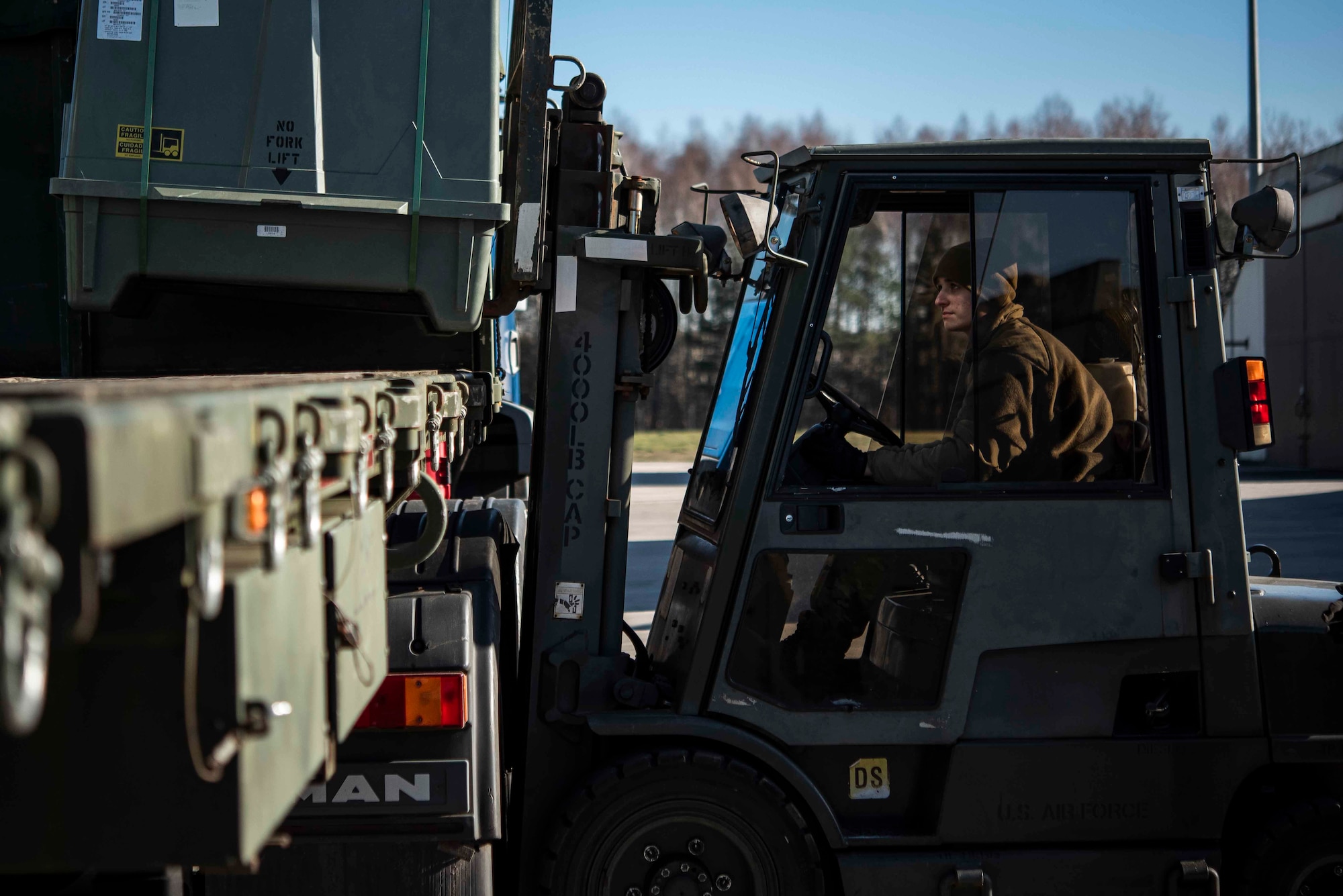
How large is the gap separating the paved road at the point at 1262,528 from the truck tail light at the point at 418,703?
13.6 feet

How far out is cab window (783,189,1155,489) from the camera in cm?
294

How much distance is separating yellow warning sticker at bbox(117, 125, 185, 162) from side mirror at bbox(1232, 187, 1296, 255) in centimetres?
262

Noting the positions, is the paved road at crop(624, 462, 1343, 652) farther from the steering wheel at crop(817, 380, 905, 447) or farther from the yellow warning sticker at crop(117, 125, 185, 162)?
the yellow warning sticker at crop(117, 125, 185, 162)

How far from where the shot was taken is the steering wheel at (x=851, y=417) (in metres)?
3.13

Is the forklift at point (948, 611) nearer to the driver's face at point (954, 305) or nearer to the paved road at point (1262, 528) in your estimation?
the driver's face at point (954, 305)

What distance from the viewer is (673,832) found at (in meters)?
2.90

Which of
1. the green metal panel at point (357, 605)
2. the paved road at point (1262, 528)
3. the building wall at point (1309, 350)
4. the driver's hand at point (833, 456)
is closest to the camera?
the green metal panel at point (357, 605)

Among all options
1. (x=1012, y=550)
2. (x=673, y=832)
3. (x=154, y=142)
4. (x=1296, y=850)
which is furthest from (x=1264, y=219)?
(x=154, y=142)

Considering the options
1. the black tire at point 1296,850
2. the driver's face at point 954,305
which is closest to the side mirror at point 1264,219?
the driver's face at point 954,305

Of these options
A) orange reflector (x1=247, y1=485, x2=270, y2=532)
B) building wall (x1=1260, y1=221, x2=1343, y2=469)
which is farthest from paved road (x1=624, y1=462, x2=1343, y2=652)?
orange reflector (x1=247, y1=485, x2=270, y2=532)

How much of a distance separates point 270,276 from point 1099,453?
216 cm

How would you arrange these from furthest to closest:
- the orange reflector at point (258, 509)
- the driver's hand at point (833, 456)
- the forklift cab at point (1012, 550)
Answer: the driver's hand at point (833, 456) → the forklift cab at point (1012, 550) → the orange reflector at point (258, 509)

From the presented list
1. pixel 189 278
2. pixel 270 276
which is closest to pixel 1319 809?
pixel 270 276

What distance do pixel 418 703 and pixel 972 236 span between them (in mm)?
1804
